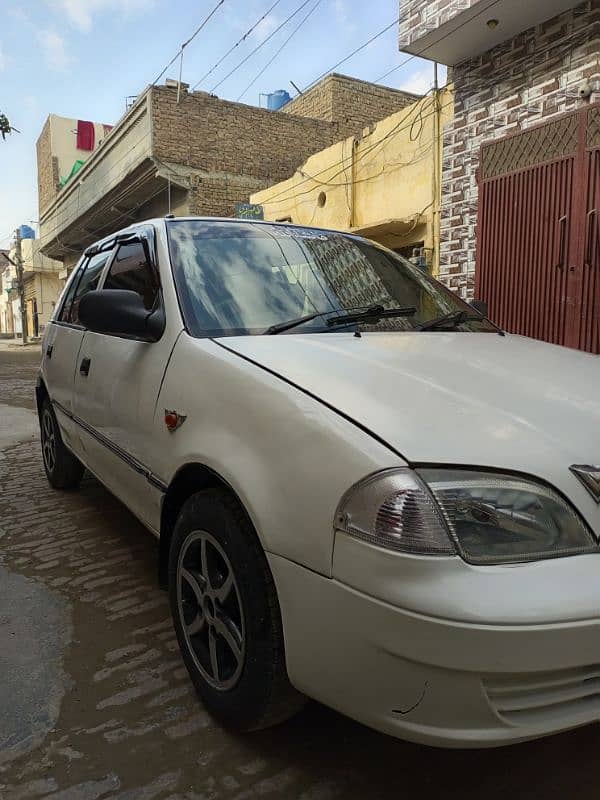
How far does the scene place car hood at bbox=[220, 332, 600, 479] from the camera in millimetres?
1477

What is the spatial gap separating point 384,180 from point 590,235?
5.92m

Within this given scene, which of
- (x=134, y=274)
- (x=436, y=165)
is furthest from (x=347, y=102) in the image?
(x=134, y=274)

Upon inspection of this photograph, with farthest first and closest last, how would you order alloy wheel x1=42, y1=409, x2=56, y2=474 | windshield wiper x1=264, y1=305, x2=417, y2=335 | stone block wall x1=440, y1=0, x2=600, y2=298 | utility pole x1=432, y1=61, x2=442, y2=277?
1. utility pole x1=432, y1=61, x2=442, y2=277
2. stone block wall x1=440, y1=0, x2=600, y2=298
3. alloy wheel x1=42, y1=409, x2=56, y2=474
4. windshield wiper x1=264, y1=305, x2=417, y2=335

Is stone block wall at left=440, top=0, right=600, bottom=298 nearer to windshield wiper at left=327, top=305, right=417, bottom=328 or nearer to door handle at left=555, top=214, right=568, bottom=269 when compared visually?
door handle at left=555, top=214, right=568, bottom=269

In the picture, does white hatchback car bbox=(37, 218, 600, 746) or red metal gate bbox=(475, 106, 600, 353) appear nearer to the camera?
white hatchback car bbox=(37, 218, 600, 746)

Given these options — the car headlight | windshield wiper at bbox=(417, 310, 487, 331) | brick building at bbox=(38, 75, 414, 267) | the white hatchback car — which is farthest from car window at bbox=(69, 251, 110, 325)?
brick building at bbox=(38, 75, 414, 267)

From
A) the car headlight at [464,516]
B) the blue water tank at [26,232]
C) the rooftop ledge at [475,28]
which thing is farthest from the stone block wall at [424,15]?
the blue water tank at [26,232]

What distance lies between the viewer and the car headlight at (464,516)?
4.51 ft

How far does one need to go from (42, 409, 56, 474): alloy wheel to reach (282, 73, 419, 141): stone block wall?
52.4 ft

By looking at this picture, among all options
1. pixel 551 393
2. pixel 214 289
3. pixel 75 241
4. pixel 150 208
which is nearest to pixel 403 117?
pixel 214 289

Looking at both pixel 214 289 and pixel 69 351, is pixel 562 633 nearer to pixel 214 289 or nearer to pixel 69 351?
pixel 214 289

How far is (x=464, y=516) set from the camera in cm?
140

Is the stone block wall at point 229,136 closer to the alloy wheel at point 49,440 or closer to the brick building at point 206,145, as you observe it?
Answer: the brick building at point 206,145

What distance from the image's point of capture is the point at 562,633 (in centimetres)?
131
